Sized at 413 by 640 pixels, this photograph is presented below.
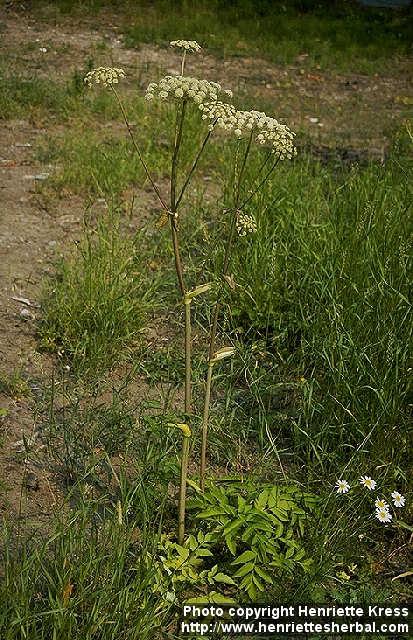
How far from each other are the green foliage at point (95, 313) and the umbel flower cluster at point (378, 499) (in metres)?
1.34

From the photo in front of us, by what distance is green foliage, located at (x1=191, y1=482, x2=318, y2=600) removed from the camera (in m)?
2.41

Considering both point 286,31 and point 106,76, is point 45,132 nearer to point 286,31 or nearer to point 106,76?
point 106,76

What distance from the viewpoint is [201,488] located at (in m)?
2.70

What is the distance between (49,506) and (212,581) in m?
0.68

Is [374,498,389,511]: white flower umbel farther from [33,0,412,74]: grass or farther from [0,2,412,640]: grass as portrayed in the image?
[33,0,412,74]: grass

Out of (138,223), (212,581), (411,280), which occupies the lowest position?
(138,223)

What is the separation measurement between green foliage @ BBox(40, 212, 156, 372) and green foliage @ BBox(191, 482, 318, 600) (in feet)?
3.89

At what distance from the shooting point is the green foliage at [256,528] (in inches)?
95.0

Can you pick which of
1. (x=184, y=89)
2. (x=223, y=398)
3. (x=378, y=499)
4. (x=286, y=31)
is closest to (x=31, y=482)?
(x=223, y=398)

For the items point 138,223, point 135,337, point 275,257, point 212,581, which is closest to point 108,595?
point 212,581

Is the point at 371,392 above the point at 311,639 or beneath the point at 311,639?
above

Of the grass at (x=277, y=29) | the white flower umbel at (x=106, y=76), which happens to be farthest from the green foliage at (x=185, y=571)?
the grass at (x=277, y=29)

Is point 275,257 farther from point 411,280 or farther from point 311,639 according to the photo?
point 311,639

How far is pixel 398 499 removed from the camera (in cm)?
279
